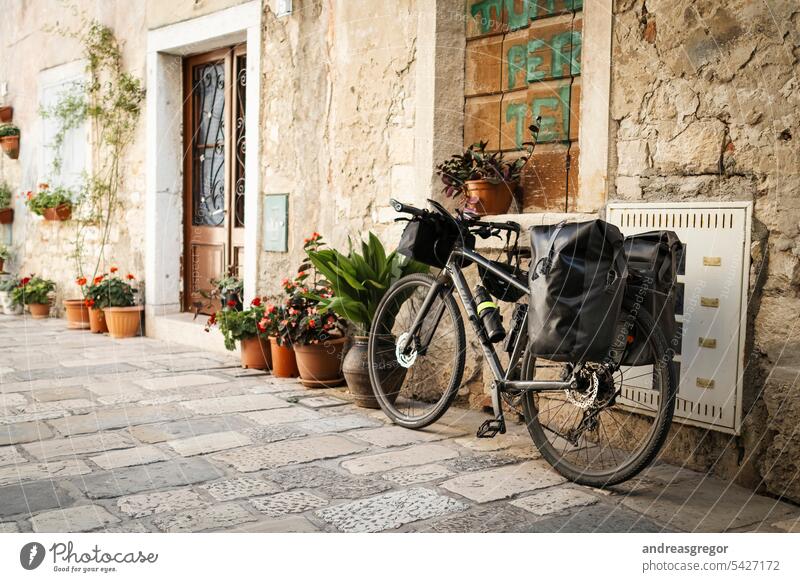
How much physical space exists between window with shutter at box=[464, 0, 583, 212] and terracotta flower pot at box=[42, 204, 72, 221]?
5.05 meters

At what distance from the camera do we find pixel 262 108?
19.2 ft

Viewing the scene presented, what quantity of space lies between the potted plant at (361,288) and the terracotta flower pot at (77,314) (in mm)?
3708

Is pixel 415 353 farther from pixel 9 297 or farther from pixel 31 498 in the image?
pixel 9 297

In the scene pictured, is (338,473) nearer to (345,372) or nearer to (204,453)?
(204,453)

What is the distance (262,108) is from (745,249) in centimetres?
372

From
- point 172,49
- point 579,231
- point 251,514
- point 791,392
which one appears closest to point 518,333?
point 579,231

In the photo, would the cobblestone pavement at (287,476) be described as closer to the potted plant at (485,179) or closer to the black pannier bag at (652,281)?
the black pannier bag at (652,281)

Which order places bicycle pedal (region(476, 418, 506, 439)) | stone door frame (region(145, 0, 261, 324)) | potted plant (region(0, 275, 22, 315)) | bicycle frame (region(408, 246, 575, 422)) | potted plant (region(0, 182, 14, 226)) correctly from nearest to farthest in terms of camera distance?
bicycle frame (region(408, 246, 575, 422)), bicycle pedal (region(476, 418, 506, 439)), stone door frame (region(145, 0, 261, 324)), potted plant (region(0, 275, 22, 315)), potted plant (region(0, 182, 14, 226))

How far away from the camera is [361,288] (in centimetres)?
438

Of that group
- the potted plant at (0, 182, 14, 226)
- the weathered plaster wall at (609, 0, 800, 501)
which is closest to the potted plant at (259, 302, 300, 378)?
the weathered plaster wall at (609, 0, 800, 501)

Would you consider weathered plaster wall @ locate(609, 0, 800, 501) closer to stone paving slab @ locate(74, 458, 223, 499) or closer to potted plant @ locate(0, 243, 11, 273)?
stone paving slab @ locate(74, 458, 223, 499)

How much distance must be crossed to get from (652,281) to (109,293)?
5.31m

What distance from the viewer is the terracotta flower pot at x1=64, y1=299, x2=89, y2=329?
740 centimetres

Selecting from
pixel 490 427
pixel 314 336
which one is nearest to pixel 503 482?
pixel 490 427
